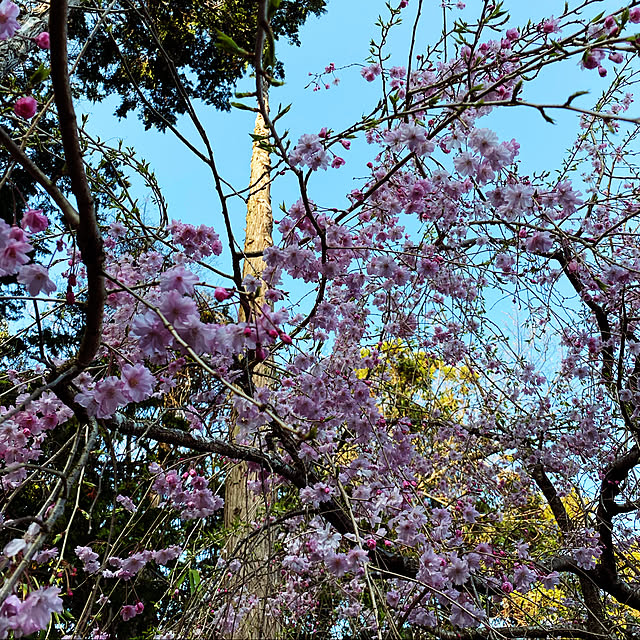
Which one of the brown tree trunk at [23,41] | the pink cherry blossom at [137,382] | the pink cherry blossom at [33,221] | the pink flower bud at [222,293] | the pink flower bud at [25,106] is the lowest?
the pink cherry blossom at [137,382]

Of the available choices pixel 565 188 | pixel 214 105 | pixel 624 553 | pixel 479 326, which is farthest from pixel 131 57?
pixel 624 553

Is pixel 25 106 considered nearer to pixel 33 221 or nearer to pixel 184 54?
pixel 33 221

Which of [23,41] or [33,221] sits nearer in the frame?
[33,221]

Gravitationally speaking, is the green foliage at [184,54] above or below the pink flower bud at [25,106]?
above

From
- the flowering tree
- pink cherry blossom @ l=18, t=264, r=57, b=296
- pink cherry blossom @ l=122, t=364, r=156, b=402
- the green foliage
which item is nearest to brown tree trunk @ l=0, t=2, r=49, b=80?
the green foliage

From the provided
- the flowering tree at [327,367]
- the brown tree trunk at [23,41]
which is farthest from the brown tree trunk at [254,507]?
the brown tree trunk at [23,41]

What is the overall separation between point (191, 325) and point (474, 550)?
2.19 metres

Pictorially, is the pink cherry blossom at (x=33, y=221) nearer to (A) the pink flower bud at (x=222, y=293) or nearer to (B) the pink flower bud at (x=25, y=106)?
(B) the pink flower bud at (x=25, y=106)

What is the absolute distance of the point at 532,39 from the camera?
2266 mm

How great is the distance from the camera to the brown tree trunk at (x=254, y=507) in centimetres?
232

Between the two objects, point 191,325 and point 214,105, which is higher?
point 214,105

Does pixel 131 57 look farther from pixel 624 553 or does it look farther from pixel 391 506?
pixel 624 553

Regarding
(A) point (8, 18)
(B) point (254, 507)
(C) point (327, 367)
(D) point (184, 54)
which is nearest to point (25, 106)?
(A) point (8, 18)

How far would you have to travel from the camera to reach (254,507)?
3301 millimetres
